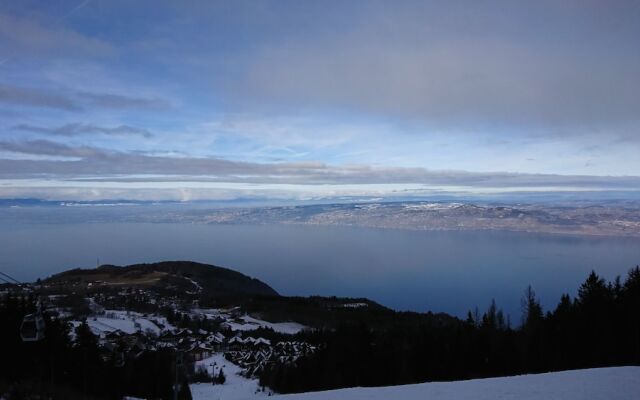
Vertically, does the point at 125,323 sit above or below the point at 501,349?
below

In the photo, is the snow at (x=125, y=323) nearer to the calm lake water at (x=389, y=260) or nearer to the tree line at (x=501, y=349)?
the tree line at (x=501, y=349)

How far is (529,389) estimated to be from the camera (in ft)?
28.3

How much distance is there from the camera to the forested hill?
91.1 m

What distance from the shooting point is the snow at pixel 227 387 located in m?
28.7

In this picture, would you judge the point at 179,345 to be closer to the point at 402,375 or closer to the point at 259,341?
the point at 259,341

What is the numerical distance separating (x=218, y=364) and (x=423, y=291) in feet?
197

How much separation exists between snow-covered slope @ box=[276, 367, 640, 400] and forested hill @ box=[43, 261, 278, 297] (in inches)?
3124

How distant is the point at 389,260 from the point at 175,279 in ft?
205

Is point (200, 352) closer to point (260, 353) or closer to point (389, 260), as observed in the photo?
point (260, 353)

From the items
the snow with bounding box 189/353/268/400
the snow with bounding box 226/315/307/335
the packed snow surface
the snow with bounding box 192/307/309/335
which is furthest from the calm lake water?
the packed snow surface

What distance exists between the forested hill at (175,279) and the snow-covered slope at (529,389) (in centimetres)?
7936

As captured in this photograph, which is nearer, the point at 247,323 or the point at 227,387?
the point at 227,387

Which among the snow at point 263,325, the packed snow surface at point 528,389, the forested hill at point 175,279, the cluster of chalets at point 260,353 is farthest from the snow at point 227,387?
the forested hill at point 175,279

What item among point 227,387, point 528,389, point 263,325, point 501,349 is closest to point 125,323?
point 263,325
